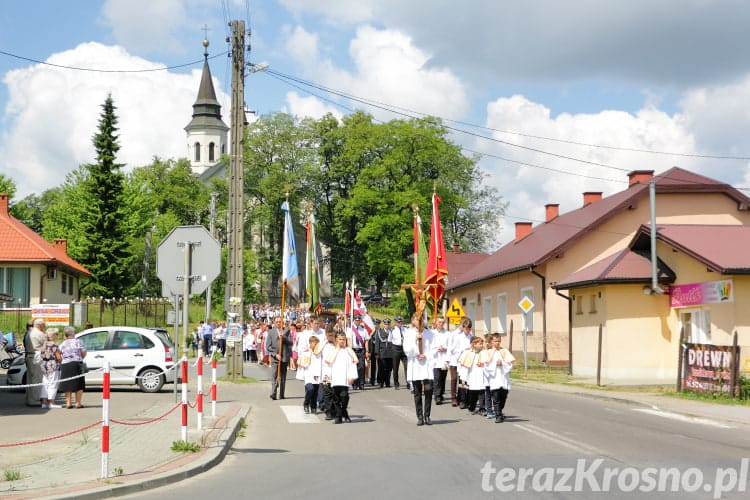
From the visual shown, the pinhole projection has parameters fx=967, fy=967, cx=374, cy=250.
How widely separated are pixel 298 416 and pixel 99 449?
6306 millimetres

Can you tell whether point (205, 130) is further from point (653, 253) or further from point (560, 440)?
point (560, 440)

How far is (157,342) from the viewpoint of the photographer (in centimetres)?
2359

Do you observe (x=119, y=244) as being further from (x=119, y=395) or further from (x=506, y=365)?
(x=506, y=365)

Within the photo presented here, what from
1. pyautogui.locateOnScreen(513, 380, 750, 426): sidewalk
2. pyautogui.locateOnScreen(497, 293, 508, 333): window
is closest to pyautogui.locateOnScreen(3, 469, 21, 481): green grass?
pyautogui.locateOnScreen(513, 380, 750, 426): sidewalk

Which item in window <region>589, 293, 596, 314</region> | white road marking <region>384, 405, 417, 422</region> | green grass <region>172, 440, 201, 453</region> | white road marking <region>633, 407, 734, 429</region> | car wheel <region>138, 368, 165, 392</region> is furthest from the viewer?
window <region>589, 293, 596, 314</region>

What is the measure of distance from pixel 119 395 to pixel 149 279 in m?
63.3

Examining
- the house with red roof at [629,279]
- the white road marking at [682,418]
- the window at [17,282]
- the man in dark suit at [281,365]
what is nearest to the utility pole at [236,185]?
the man in dark suit at [281,365]

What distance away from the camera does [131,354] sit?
2345 cm

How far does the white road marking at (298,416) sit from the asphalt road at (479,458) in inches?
1.0

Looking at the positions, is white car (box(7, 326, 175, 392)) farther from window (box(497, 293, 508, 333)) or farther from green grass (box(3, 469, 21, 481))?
window (box(497, 293, 508, 333))

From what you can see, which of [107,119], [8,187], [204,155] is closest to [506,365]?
[107,119]

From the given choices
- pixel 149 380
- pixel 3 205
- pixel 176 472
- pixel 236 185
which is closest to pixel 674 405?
pixel 149 380

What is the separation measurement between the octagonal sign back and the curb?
7.28ft

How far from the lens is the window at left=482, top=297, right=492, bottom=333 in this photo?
48950 millimetres
